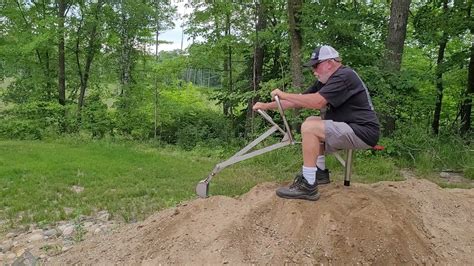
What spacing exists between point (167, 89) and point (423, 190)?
42.4ft

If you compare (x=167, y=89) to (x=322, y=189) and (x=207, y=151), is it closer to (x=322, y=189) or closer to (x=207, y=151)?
(x=207, y=151)

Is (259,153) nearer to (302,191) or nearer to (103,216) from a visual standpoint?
(302,191)

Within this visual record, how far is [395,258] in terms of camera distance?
3.41 m

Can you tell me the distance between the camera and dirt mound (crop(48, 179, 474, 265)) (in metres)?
3.41

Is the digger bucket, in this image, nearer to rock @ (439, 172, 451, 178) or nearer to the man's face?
the man's face

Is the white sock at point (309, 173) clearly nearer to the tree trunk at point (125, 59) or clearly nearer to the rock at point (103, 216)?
the rock at point (103, 216)

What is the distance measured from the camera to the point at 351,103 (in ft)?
13.0

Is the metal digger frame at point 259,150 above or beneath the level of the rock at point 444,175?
above

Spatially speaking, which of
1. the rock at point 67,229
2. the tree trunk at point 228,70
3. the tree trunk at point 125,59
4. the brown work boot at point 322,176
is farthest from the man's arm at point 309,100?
the tree trunk at point 125,59

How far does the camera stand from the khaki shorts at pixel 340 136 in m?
3.87

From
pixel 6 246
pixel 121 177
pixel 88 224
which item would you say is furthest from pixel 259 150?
pixel 121 177

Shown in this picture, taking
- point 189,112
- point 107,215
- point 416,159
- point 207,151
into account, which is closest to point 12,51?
point 189,112

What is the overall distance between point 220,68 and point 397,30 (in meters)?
8.80

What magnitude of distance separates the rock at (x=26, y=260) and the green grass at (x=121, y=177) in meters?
1.32
